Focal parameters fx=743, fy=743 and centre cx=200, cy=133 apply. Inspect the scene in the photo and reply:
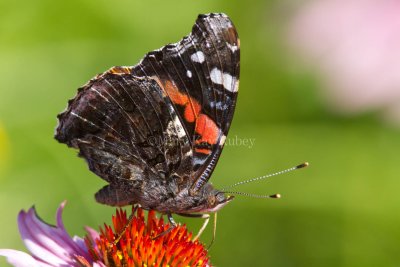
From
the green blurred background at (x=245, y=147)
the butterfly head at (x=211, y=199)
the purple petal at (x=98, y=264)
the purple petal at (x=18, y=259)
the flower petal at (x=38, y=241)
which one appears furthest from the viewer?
the green blurred background at (x=245, y=147)

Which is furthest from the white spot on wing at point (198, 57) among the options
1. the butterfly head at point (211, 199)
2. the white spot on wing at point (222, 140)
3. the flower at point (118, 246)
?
the flower at point (118, 246)

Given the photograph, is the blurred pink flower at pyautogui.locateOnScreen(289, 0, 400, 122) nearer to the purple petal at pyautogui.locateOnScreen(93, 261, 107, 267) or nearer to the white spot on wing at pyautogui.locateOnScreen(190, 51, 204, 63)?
the white spot on wing at pyautogui.locateOnScreen(190, 51, 204, 63)

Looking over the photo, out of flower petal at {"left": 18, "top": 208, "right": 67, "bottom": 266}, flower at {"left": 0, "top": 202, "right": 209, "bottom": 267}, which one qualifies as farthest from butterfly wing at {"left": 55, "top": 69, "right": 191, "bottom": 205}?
flower petal at {"left": 18, "top": 208, "right": 67, "bottom": 266}

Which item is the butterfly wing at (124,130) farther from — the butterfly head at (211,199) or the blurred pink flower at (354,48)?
the blurred pink flower at (354,48)

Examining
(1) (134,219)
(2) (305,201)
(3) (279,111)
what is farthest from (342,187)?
(1) (134,219)

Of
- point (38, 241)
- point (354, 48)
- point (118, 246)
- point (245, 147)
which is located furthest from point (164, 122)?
point (245, 147)

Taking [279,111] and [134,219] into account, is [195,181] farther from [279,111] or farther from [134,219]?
[279,111]

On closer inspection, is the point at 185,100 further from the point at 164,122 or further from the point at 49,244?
the point at 49,244
